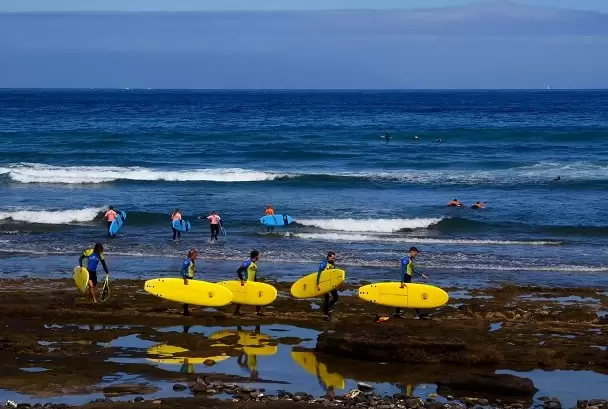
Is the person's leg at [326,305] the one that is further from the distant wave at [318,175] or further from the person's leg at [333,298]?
the distant wave at [318,175]

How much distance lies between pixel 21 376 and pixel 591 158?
41875mm

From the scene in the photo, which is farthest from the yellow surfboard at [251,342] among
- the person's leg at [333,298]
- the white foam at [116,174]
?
the white foam at [116,174]

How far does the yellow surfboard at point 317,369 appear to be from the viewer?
575 inches

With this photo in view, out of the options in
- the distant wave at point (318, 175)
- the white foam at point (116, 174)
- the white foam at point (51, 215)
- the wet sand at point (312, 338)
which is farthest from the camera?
the white foam at point (116, 174)

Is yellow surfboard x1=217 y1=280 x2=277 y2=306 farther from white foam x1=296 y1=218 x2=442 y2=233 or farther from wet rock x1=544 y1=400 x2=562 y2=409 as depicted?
white foam x1=296 y1=218 x2=442 y2=233

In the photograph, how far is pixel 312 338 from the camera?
17.3m

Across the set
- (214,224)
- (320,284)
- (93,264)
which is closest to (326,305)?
(320,284)

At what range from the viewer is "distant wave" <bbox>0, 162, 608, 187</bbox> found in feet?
143

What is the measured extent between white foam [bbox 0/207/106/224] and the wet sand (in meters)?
12.4

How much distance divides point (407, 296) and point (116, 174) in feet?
95.4

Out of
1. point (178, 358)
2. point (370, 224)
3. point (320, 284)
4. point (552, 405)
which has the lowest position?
point (178, 358)

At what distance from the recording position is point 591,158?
51.1m

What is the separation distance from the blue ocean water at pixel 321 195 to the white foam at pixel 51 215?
0.24ft

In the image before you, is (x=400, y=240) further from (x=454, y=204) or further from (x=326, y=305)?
(x=326, y=305)
